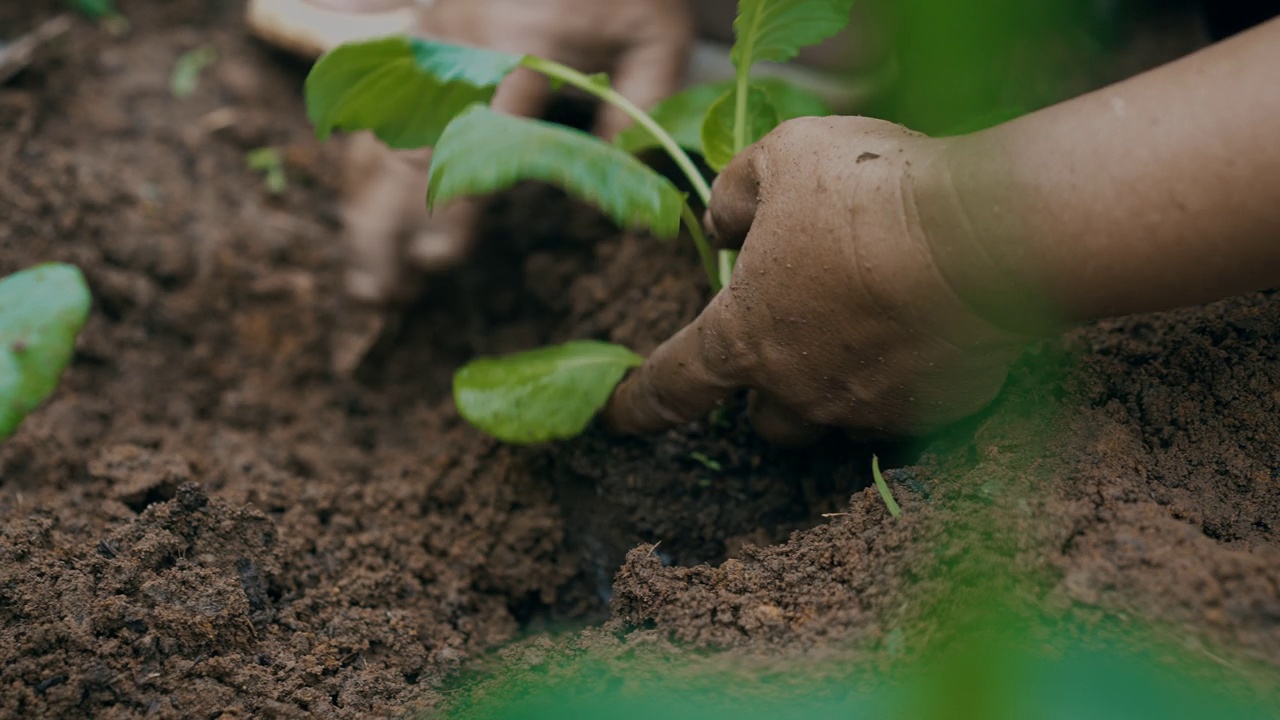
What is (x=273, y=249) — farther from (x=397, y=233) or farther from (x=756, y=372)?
(x=756, y=372)

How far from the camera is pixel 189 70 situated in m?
2.08

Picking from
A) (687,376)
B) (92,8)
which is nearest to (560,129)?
(687,376)

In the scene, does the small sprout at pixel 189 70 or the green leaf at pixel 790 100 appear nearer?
the green leaf at pixel 790 100

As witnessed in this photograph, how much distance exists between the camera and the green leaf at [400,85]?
1142 millimetres

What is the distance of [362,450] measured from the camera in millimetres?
1576

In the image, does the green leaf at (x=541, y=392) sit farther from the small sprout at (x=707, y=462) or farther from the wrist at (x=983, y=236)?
the wrist at (x=983, y=236)

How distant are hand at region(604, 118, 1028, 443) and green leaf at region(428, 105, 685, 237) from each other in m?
0.08

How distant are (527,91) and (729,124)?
459 mm

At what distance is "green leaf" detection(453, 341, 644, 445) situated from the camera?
48.2 inches

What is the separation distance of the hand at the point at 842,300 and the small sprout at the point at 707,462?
0.16 m

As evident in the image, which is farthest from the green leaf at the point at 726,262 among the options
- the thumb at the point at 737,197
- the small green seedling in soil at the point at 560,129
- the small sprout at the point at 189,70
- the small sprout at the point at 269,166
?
the small sprout at the point at 189,70

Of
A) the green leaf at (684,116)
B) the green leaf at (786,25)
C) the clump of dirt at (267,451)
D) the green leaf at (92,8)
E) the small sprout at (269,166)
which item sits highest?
the green leaf at (786,25)

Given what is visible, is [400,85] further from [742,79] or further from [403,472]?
[403,472]

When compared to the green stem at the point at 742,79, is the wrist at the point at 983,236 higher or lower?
lower
